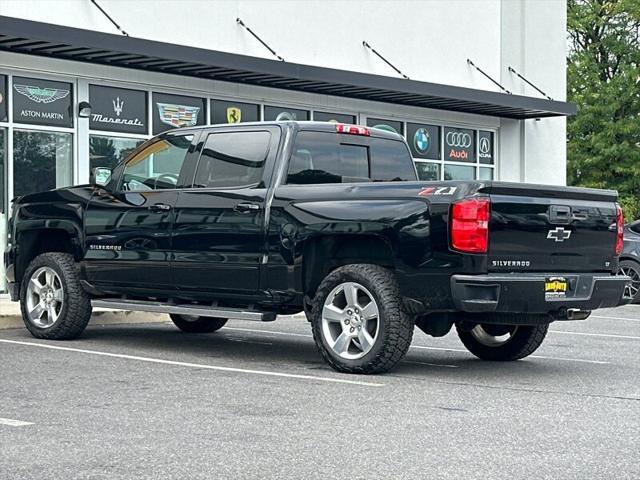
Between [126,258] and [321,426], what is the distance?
14.5ft

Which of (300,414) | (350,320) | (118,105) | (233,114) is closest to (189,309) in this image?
(350,320)

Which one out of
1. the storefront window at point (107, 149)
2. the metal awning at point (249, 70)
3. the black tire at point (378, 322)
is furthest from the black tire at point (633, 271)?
the black tire at point (378, 322)

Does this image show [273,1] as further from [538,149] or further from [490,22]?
[538,149]

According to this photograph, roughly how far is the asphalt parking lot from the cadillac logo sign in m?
8.15

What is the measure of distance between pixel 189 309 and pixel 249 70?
907cm

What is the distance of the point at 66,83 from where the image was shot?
1784 cm

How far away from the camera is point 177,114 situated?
19.5 m

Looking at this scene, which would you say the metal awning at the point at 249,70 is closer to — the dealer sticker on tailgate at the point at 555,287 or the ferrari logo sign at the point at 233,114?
the ferrari logo sign at the point at 233,114

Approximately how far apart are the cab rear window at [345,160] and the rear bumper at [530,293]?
2.02 meters

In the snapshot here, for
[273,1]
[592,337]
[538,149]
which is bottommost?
[592,337]

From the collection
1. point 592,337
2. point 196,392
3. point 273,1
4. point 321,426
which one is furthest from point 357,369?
point 273,1

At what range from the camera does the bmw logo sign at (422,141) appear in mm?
23641

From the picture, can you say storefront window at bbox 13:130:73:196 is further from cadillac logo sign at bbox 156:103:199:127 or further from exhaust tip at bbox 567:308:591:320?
exhaust tip at bbox 567:308:591:320

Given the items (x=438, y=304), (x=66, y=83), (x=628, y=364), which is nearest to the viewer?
(x=438, y=304)
